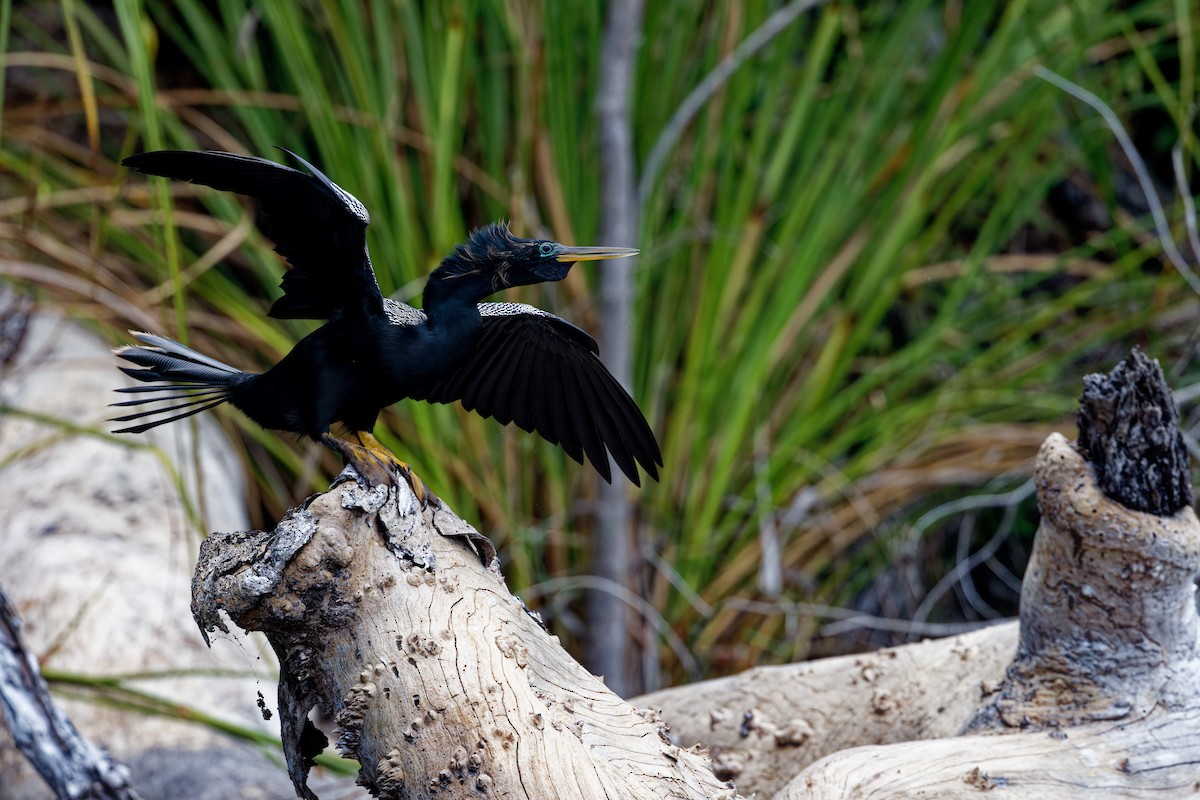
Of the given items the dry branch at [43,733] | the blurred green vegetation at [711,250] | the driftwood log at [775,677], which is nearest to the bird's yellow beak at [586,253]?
the driftwood log at [775,677]

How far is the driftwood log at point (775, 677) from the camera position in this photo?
1011 millimetres

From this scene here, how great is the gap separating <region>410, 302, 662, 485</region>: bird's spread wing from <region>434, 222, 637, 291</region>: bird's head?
0.10m

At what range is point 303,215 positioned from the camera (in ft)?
3.80

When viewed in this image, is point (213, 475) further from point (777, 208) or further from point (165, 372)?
point (777, 208)

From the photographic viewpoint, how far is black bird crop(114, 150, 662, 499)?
3.70 feet

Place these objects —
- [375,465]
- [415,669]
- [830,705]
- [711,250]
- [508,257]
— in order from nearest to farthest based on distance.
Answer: [415,669], [375,465], [508,257], [830,705], [711,250]

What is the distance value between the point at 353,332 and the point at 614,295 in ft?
3.00

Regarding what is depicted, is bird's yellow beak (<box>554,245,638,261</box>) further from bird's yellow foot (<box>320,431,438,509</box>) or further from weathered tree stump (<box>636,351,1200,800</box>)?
weathered tree stump (<box>636,351,1200,800</box>)

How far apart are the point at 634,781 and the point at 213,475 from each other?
5.07ft

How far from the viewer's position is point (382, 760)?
100cm

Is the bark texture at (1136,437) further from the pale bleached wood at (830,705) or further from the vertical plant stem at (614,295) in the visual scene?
the vertical plant stem at (614,295)

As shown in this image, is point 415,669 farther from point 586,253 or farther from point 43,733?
point 43,733

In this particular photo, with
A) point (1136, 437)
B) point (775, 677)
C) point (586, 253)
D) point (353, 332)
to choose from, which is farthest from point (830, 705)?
point (353, 332)

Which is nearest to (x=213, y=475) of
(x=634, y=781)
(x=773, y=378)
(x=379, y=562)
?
(x=773, y=378)
